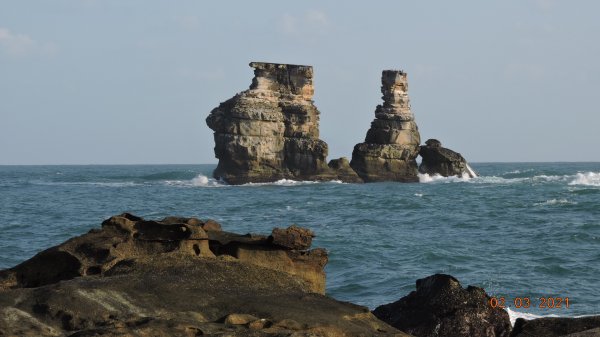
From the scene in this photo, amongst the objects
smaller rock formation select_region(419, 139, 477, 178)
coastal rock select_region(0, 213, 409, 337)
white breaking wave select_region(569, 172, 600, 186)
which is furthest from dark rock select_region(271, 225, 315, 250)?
smaller rock formation select_region(419, 139, 477, 178)

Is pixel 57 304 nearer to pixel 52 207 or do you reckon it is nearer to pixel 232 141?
pixel 52 207

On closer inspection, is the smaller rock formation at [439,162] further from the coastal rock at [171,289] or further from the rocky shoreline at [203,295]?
the coastal rock at [171,289]

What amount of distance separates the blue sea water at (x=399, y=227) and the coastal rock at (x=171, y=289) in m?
7.72

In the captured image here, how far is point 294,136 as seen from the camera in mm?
75625

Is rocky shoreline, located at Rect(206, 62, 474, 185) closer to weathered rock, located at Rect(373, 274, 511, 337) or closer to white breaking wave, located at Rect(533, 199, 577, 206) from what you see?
white breaking wave, located at Rect(533, 199, 577, 206)

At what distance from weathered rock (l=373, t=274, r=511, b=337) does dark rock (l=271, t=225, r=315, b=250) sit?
210 centimetres

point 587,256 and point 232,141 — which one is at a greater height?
point 232,141

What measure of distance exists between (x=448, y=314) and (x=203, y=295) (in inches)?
182

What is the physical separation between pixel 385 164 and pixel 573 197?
27.8 m

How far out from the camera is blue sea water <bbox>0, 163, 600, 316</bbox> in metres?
21.0

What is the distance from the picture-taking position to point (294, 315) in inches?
321

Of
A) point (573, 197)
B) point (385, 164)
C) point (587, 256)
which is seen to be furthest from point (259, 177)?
point (587, 256)

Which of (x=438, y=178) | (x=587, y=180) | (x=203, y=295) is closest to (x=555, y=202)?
(x=587, y=180)
